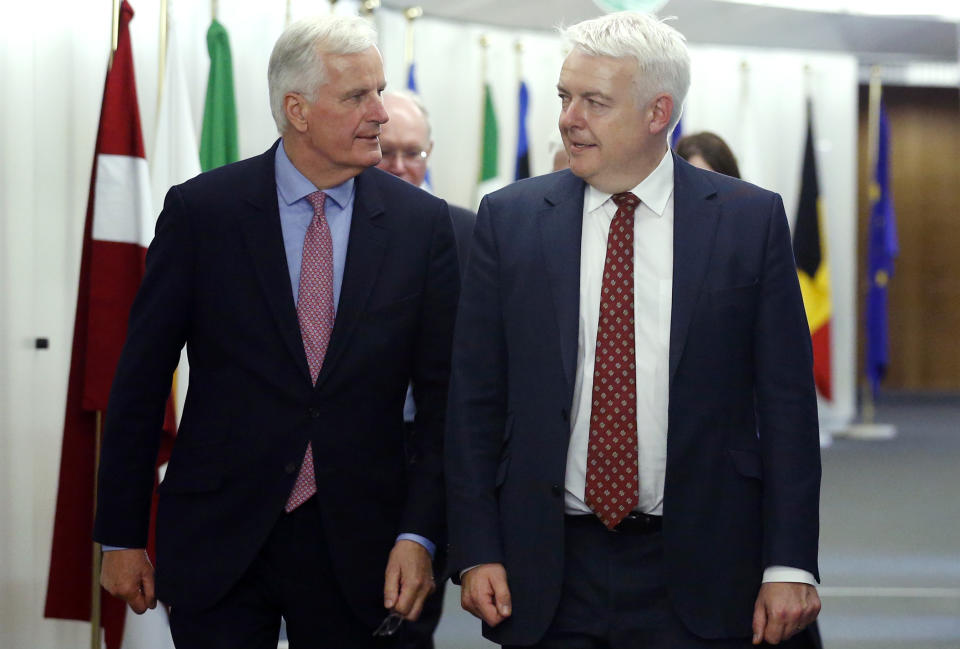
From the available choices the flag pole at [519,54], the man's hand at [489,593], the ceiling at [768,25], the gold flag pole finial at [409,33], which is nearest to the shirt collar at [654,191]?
the man's hand at [489,593]

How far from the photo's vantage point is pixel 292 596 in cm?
238

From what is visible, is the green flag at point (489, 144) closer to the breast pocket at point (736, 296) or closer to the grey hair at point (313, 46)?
the grey hair at point (313, 46)

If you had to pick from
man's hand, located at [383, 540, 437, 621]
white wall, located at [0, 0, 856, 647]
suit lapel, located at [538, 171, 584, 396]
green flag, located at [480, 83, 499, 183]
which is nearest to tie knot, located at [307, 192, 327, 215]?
suit lapel, located at [538, 171, 584, 396]

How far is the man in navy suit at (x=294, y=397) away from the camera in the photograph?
Result: 2377 mm

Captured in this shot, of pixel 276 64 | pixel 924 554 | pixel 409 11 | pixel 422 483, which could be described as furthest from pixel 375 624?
pixel 409 11

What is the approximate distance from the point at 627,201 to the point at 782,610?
2.55ft

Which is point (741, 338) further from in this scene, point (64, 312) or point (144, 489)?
point (64, 312)

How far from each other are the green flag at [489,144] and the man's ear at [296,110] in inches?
241

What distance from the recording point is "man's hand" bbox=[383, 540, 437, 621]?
91.6 inches

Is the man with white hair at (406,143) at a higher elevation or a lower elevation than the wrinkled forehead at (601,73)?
higher

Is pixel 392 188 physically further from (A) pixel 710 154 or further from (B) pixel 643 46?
(A) pixel 710 154

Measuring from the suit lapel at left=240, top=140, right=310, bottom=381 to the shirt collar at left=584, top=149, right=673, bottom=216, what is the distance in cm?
59

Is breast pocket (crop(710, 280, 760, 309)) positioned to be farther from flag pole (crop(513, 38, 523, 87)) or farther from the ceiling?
flag pole (crop(513, 38, 523, 87))

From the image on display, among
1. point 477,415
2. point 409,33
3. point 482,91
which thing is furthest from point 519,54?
point 477,415
